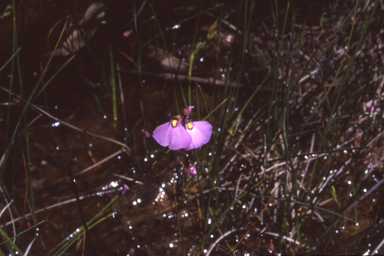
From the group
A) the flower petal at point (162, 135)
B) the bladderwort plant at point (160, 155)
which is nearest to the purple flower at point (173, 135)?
the flower petal at point (162, 135)

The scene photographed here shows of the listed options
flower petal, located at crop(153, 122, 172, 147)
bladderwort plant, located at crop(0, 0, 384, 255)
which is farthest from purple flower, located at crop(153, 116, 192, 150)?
bladderwort plant, located at crop(0, 0, 384, 255)

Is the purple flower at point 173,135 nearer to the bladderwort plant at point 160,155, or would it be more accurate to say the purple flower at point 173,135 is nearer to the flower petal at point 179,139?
the flower petal at point 179,139

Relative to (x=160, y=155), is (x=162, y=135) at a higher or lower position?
lower

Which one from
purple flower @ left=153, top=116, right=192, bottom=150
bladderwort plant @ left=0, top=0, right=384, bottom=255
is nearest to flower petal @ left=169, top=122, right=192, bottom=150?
purple flower @ left=153, top=116, right=192, bottom=150

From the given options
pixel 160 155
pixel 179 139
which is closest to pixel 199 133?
pixel 179 139

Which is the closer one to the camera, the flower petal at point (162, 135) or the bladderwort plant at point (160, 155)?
the flower petal at point (162, 135)

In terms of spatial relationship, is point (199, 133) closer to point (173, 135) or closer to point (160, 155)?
point (173, 135)

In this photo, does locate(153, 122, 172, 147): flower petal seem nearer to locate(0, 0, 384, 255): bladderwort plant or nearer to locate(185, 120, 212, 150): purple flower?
locate(185, 120, 212, 150): purple flower

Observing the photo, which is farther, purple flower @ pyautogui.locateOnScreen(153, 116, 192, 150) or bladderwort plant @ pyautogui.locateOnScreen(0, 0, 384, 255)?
bladderwort plant @ pyautogui.locateOnScreen(0, 0, 384, 255)
